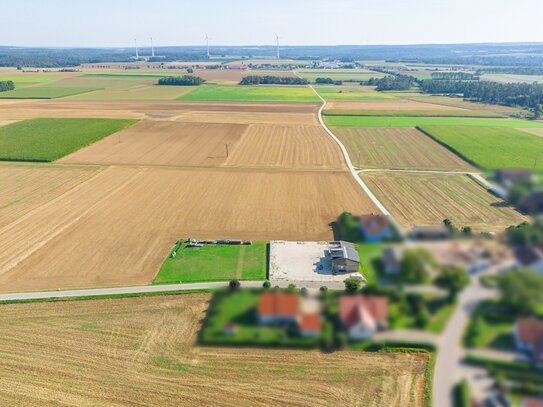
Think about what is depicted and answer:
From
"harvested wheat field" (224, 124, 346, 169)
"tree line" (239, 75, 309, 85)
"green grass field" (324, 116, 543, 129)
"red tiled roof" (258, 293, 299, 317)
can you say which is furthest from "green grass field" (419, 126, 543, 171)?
"tree line" (239, 75, 309, 85)

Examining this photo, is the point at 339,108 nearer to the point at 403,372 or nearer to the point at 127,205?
the point at 127,205

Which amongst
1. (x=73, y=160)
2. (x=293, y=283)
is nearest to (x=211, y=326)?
(x=293, y=283)

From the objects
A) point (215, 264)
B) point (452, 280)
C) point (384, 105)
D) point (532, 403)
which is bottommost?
point (215, 264)

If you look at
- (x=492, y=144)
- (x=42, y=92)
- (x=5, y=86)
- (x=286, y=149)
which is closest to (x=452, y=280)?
(x=286, y=149)

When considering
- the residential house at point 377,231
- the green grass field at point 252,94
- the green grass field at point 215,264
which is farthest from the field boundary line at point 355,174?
the green grass field at point 252,94

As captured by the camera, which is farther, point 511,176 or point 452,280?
point 511,176

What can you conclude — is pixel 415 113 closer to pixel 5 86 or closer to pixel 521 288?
pixel 521 288
